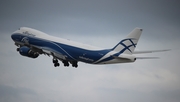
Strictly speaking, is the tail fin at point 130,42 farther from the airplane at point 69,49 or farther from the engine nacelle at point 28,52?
the engine nacelle at point 28,52

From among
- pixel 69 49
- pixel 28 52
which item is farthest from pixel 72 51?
pixel 28 52

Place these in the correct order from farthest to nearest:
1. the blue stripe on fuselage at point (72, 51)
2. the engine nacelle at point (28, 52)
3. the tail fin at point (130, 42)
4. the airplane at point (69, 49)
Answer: the engine nacelle at point (28, 52) → the blue stripe on fuselage at point (72, 51) → the airplane at point (69, 49) → the tail fin at point (130, 42)

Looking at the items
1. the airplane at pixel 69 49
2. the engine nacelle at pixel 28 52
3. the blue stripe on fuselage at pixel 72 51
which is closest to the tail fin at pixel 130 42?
the airplane at pixel 69 49

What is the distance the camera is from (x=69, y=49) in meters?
90.4

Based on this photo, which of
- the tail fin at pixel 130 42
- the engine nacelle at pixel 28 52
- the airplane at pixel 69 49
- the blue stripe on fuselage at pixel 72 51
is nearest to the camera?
the tail fin at pixel 130 42

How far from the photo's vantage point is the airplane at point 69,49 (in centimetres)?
8225

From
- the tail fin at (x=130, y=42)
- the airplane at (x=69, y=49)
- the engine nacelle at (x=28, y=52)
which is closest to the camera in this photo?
the tail fin at (x=130, y=42)

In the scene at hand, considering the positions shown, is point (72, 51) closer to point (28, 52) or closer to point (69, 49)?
point (69, 49)

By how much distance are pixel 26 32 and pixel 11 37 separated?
5.73 m

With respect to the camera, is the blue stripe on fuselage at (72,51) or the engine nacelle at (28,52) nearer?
the blue stripe on fuselage at (72,51)

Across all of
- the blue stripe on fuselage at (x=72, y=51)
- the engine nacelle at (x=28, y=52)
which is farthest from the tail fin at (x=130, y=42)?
the engine nacelle at (x=28, y=52)

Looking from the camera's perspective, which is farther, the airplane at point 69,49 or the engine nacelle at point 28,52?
the engine nacelle at point 28,52

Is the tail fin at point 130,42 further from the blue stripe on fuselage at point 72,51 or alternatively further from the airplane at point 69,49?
the blue stripe on fuselage at point 72,51

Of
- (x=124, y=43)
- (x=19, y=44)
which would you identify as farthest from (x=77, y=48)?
(x=19, y=44)
